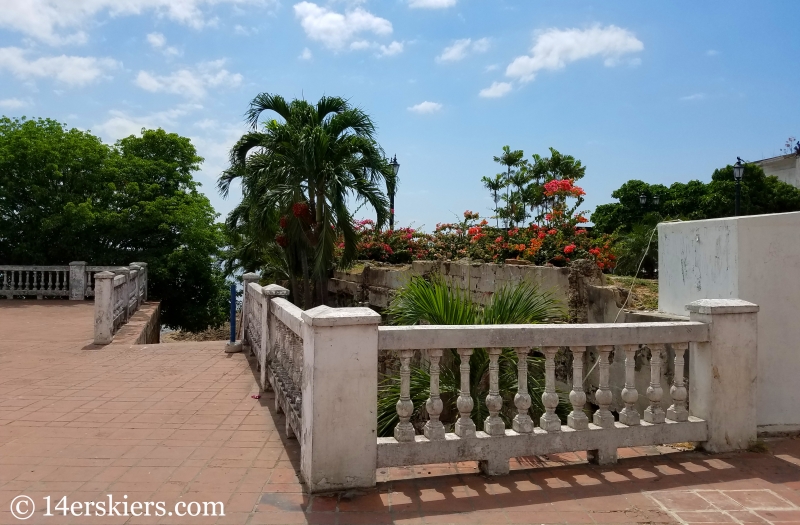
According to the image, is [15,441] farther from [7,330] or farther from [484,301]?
[7,330]

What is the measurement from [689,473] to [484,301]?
506 centimetres

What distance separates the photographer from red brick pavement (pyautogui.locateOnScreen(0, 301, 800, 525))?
335 cm

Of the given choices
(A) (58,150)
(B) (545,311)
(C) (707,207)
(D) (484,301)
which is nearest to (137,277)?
(A) (58,150)

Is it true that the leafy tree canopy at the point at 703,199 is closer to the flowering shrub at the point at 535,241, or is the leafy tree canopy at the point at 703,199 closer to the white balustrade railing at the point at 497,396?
the flowering shrub at the point at 535,241

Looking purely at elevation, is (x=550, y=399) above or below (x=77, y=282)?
below

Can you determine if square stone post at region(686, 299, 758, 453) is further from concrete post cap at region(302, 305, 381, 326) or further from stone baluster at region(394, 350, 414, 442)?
concrete post cap at region(302, 305, 381, 326)

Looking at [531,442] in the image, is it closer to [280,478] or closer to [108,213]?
[280,478]

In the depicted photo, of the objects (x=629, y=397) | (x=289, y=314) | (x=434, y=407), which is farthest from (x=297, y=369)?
(x=629, y=397)

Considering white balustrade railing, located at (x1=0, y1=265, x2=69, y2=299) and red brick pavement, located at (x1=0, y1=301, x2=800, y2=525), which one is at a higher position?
white balustrade railing, located at (x1=0, y1=265, x2=69, y2=299)

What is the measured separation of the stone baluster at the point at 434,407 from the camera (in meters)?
3.80

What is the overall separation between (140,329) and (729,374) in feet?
35.7

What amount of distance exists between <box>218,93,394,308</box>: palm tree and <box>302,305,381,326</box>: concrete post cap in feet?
27.7

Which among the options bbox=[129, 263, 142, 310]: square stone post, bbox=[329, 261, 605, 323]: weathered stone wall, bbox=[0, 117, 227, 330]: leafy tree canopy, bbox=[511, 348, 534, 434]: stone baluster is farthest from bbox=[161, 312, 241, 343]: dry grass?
bbox=[511, 348, 534, 434]: stone baluster

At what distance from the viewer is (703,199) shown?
90.8 feet
